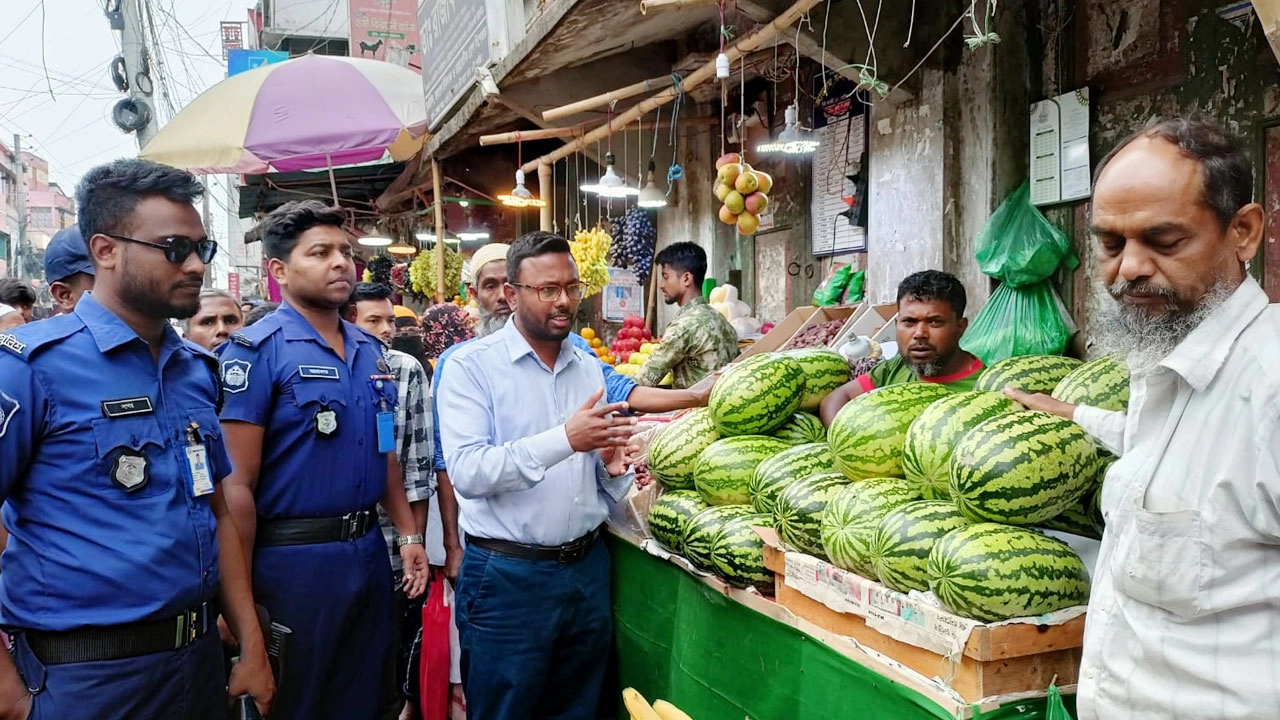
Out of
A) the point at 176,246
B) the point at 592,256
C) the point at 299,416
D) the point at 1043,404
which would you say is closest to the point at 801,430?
the point at 1043,404

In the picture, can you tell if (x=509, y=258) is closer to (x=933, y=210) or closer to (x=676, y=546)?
(x=676, y=546)

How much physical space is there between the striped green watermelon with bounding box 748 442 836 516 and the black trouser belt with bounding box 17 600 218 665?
1.76m

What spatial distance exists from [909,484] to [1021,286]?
2485mm

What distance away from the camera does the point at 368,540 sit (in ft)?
9.72

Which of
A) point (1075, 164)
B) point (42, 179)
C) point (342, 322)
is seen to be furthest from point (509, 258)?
point (42, 179)

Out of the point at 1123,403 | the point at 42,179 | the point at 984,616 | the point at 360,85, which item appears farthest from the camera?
the point at 42,179

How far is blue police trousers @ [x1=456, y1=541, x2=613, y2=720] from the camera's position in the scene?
2930 mm

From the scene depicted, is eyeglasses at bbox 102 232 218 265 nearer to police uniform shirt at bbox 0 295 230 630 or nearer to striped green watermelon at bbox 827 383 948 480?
police uniform shirt at bbox 0 295 230 630

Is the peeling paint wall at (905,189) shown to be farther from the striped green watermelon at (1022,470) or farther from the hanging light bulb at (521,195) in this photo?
the hanging light bulb at (521,195)

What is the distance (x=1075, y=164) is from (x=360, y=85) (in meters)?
7.23

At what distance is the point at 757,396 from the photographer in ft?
10.6

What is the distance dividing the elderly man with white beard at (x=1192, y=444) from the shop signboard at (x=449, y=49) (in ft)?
22.0

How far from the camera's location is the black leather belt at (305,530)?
2801 mm

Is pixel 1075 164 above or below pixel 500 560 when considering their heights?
above
